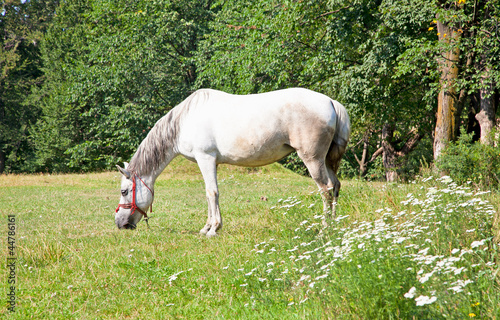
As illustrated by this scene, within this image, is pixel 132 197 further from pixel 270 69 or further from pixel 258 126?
pixel 270 69

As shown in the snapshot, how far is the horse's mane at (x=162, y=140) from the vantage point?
736 cm

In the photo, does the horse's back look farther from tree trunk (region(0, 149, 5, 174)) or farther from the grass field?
tree trunk (region(0, 149, 5, 174))

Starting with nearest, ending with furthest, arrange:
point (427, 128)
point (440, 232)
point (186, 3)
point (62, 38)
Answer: point (440, 232) → point (427, 128) → point (186, 3) → point (62, 38)

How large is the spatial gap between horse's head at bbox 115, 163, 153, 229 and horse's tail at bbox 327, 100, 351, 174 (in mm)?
3057

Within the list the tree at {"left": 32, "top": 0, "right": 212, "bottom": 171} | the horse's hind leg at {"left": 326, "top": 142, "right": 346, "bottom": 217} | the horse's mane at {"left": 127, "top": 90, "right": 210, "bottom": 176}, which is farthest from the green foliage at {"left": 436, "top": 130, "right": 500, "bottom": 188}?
the tree at {"left": 32, "top": 0, "right": 212, "bottom": 171}

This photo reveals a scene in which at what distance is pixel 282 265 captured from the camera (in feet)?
15.3

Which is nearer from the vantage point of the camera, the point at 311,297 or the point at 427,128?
the point at 311,297

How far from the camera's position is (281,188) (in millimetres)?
14359

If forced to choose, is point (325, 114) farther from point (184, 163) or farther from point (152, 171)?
point (184, 163)

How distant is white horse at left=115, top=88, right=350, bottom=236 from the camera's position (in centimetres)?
682

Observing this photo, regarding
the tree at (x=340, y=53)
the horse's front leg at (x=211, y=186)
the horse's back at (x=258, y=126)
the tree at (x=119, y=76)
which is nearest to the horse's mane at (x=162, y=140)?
the horse's back at (x=258, y=126)

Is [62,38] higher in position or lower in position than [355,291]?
higher

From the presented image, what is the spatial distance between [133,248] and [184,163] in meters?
13.3

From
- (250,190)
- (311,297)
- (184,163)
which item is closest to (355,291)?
(311,297)
